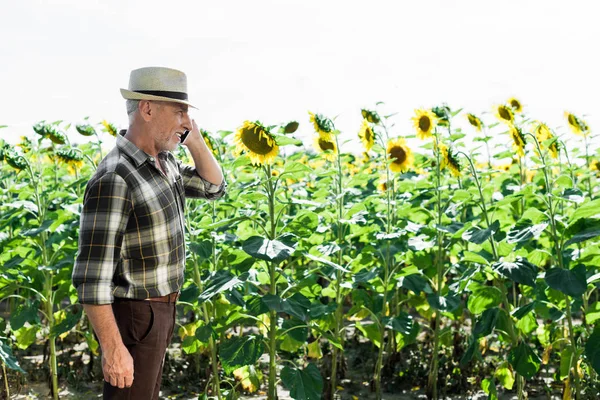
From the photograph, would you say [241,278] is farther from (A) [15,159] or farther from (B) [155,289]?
(A) [15,159]

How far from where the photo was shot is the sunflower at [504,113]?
13.7 ft

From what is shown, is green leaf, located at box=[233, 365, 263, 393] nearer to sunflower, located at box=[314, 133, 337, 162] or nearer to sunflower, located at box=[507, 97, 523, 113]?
sunflower, located at box=[314, 133, 337, 162]

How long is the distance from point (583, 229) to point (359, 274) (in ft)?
3.81

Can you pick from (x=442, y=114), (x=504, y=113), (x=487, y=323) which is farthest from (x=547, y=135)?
(x=487, y=323)

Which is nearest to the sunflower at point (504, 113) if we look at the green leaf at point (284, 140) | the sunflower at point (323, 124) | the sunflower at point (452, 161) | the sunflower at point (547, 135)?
the sunflower at point (547, 135)

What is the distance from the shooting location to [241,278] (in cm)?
313

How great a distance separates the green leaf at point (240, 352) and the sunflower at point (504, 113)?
6.72 feet

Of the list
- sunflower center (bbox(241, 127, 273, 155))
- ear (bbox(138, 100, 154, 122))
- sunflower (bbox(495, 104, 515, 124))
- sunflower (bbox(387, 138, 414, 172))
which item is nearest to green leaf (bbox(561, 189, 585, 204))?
sunflower (bbox(495, 104, 515, 124))

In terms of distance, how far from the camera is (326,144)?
428 centimetres

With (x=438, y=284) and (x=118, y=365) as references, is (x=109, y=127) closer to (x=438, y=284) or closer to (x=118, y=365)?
(x=438, y=284)

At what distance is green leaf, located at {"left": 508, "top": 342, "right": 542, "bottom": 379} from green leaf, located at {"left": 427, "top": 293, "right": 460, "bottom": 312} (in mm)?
463

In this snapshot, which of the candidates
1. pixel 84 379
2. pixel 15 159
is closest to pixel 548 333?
pixel 84 379

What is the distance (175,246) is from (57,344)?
3.13 m

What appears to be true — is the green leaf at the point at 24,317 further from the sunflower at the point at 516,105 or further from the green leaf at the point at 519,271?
the sunflower at the point at 516,105
